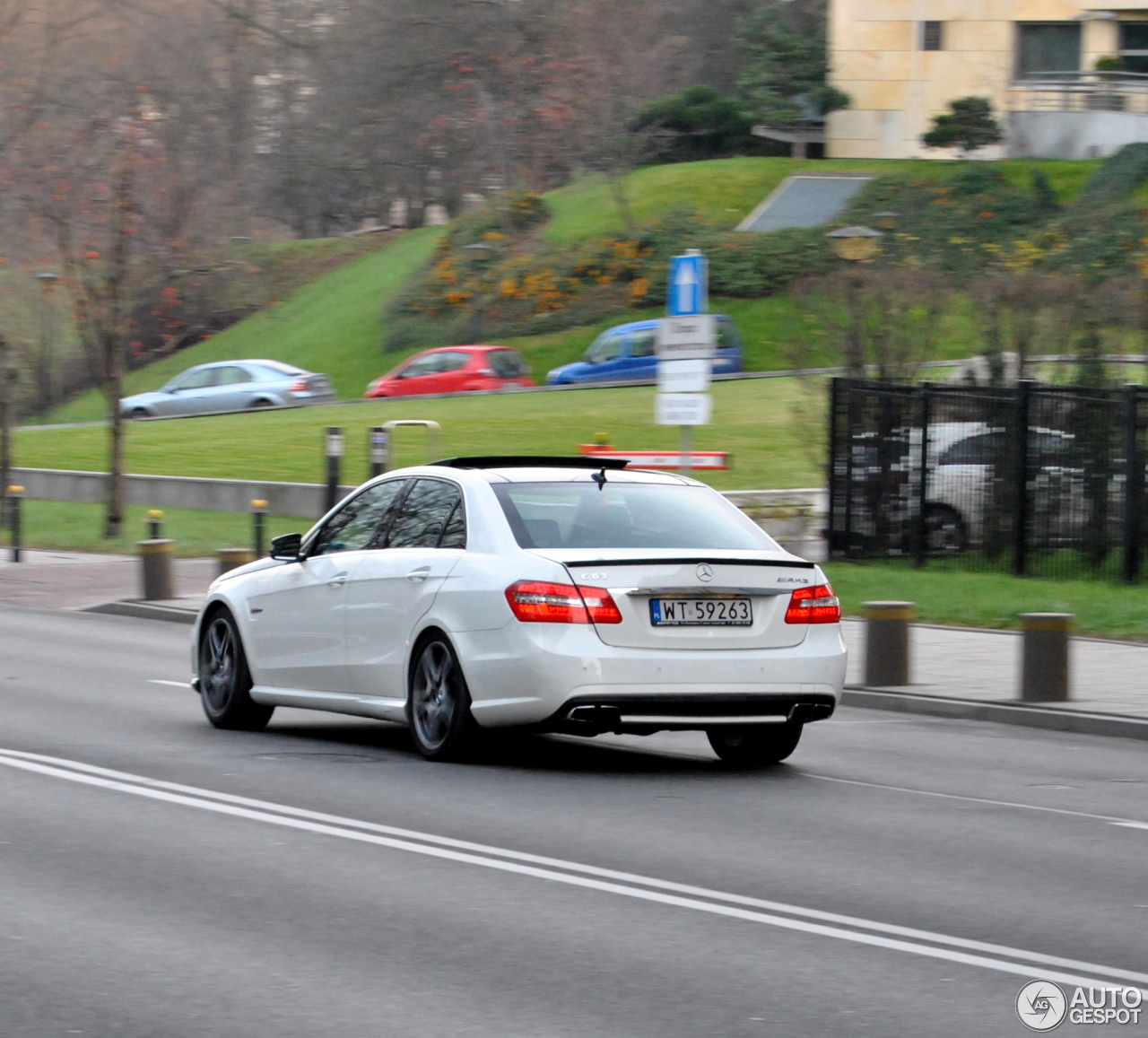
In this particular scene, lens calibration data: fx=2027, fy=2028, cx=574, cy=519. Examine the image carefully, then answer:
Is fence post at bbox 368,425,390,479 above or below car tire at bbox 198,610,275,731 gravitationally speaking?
above

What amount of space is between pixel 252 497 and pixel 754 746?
795 inches

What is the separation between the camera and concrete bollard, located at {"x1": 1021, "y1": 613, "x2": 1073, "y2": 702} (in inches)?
501

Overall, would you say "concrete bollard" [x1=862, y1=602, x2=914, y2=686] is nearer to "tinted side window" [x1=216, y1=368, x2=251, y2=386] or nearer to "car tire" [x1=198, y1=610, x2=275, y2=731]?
"car tire" [x1=198, y1=610, x2=275, y2=731]

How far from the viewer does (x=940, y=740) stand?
11.8m

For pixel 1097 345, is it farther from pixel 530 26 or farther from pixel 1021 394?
pixel 530 26

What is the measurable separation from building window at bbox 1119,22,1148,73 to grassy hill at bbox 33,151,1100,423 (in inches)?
218

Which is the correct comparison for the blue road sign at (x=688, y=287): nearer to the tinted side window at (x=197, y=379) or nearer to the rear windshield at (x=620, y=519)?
the rear windshield at (x=620, y=519)

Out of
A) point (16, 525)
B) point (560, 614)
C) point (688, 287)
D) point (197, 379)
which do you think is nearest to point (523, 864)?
point (560, 614)

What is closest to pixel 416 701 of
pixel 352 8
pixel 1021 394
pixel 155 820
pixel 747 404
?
pixel 155 820

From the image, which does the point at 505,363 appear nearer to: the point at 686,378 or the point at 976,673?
the point at 686,378

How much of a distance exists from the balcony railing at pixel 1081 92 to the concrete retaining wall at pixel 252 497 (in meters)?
35.8

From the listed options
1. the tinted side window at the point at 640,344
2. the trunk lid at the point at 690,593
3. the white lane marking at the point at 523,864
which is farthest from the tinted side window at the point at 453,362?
the trunk lid at the point at 690,593

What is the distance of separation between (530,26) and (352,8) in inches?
332

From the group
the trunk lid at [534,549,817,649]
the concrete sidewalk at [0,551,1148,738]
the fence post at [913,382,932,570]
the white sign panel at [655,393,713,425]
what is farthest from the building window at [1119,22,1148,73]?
the trunk lid at [534,549,817,649]
